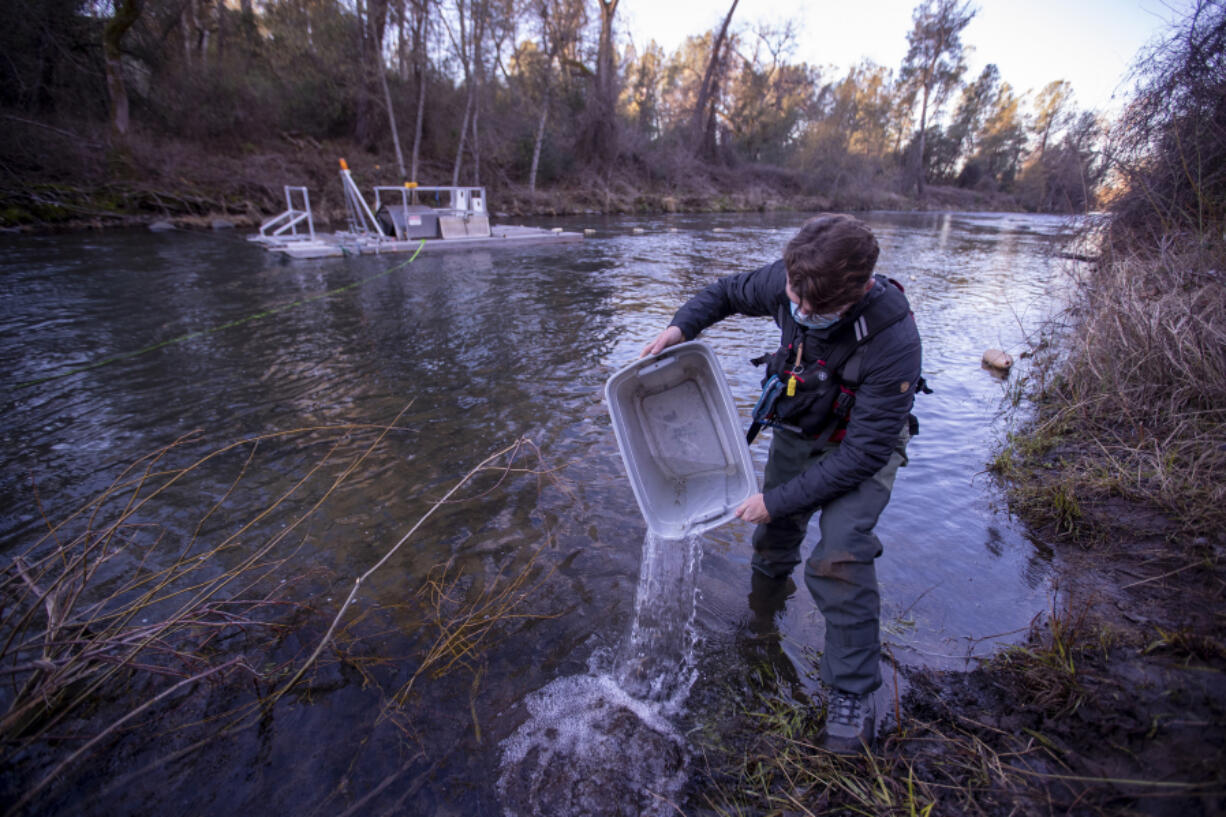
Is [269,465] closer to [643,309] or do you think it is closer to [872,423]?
[872,423]

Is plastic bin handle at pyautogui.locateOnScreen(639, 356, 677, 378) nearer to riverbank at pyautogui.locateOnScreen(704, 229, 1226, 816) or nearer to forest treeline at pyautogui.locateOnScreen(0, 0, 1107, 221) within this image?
riverbank at pyautogui.locateOnScreen(704, 229, 1226, 816)

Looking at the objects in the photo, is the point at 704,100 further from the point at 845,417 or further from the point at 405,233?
the point at 845,417

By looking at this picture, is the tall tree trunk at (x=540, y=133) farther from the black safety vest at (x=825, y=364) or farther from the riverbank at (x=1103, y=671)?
the black safety vest at (x=825, y=364)

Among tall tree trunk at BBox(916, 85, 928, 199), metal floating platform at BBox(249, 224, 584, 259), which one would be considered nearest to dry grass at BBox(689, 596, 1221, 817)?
metal floating platform at BBox(249, 224, 584, 259)

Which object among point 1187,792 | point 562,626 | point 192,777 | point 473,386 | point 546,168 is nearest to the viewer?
point 1187,792

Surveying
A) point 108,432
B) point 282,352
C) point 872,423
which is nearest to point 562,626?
point 872,423

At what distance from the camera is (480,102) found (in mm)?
24844

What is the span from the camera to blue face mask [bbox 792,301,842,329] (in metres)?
1.97

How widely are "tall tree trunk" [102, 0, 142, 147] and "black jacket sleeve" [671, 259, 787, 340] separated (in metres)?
22.9

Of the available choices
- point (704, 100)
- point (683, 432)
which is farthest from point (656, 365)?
point (704, 100)

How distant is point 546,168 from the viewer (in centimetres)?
2816

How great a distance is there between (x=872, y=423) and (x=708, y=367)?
0.90 metres

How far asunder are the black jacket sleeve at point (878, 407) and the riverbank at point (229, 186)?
1961 centimetres

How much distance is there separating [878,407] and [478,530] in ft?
7.76
